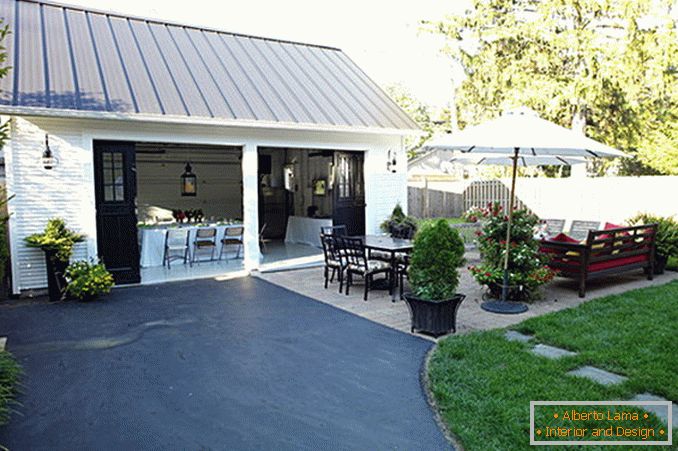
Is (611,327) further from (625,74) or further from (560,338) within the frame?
(625,74)

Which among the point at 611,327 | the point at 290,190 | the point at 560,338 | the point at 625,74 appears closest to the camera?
the point at 560,338

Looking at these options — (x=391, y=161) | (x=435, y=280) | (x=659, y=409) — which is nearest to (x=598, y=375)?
(x=659, y=409)

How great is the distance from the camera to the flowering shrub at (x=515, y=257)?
6734 millimetres

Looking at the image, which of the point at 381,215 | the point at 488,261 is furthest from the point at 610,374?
the point at 381,215

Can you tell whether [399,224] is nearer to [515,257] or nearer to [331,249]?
[331,249]

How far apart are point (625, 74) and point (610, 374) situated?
13.1 m

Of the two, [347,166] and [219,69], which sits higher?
[219,69]

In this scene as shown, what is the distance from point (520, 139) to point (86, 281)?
6.09 metres

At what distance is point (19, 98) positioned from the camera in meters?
7.05

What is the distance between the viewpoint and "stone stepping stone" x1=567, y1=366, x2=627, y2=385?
4.08 metres

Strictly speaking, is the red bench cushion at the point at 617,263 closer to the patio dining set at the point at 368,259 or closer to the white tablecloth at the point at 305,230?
the patio dining set at the point at 368,259

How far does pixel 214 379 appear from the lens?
4.28 metres

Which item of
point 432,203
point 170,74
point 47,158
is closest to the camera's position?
point 47,158

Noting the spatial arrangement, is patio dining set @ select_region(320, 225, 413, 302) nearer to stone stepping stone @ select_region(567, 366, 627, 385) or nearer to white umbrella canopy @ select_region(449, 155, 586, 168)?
white umbrella canopy @ select_region(449, 155, 586, 168)
